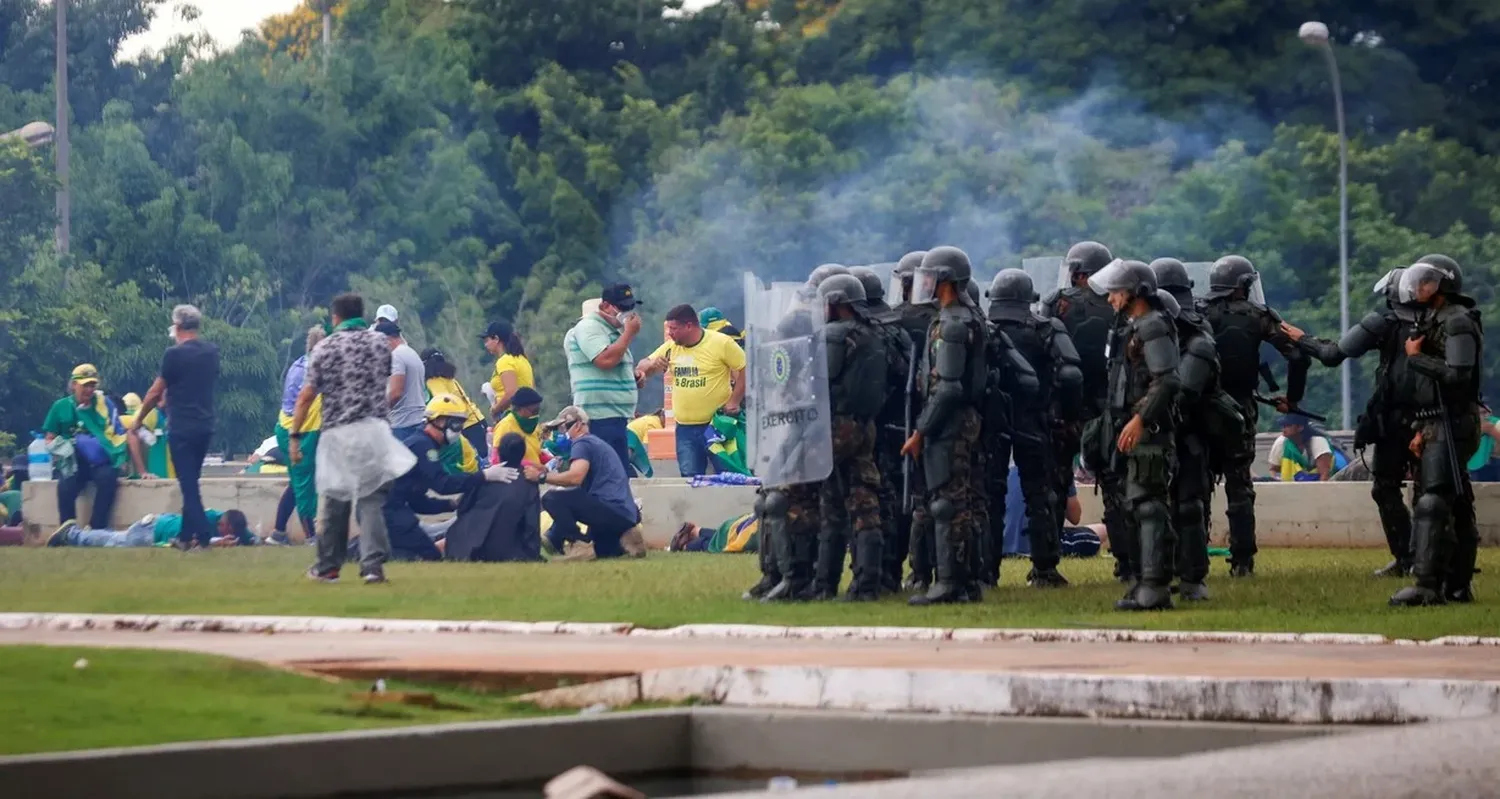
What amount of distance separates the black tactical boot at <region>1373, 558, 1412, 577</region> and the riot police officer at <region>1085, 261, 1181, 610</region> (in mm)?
2797

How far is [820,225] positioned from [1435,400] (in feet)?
119

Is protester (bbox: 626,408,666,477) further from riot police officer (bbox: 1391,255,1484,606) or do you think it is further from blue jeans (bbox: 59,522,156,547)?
riot police officer (bbox: 1391,255,1484,606)

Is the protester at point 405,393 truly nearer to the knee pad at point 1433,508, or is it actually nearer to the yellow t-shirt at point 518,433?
the yellow t-shirt at point 518,433

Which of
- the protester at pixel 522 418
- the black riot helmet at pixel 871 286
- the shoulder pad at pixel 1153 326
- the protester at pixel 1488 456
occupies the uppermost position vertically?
the black riot helmet at pixel 871 286

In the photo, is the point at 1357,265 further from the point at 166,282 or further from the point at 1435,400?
the point at 1435,400

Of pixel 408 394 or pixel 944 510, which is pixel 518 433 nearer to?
pixel 408 394

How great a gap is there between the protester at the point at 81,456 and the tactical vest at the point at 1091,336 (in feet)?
33.5

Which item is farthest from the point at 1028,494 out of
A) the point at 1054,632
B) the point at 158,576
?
the point at 158,576

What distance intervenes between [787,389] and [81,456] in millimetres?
10389

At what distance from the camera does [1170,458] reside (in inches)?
563

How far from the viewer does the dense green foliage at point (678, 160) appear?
4828 centimetres

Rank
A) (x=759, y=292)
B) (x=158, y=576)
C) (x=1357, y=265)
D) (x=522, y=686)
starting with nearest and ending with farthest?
(x=522, y=686) → (x=759, y=292) → (x=158, y=576) → (x=1357, y=265)

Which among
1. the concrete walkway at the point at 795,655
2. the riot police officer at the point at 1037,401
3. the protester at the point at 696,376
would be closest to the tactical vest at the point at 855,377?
the riot police officer at the point at 1037,401

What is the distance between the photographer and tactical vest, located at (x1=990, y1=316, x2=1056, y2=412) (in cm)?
1595
